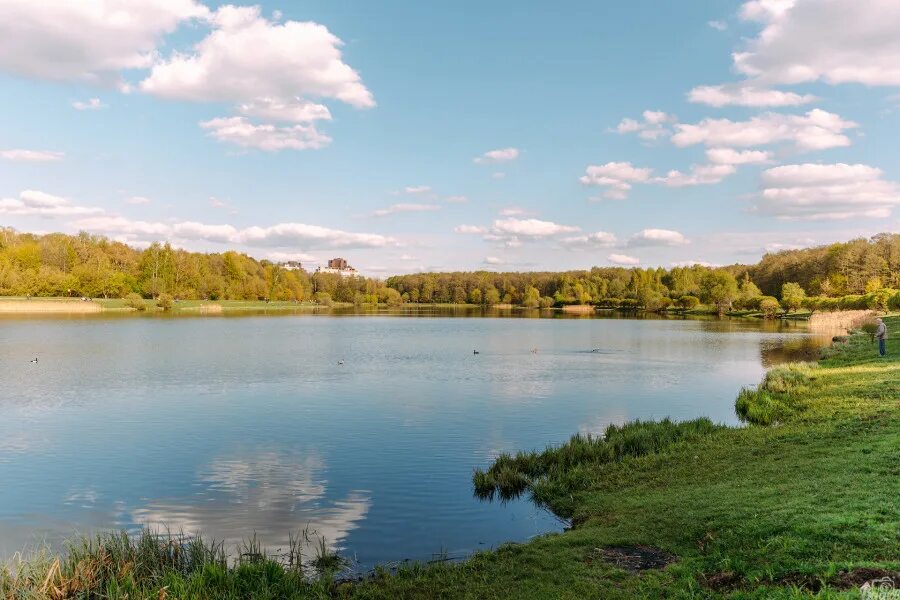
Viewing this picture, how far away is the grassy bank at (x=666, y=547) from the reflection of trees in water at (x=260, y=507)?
1759 mm

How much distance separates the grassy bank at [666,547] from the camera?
7.48m

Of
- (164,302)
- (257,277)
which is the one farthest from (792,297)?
(257,277)

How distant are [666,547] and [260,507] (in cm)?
893

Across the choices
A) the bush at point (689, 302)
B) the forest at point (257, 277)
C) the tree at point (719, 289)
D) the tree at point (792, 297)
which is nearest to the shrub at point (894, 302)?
the forest at point (257, 277)

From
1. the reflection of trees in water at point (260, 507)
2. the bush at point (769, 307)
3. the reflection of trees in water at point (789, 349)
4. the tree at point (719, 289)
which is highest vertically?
the tree at point (719, 289)

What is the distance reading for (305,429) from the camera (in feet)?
69.8

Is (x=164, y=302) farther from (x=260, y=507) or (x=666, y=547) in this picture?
(x=666, y=547)

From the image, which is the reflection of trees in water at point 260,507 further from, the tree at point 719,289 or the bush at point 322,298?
the bush at point 322,298

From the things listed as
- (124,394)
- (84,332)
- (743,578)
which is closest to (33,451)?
(124,394)

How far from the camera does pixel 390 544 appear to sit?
37.0 feet

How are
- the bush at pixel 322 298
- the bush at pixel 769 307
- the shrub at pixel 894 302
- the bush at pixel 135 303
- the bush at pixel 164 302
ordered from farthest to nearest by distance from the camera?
the bush at pixel 322 298 → the bush at pixel 164 302 → the bush at pixel 769 307 → the bush at pixel 135 303 → the shrub at pixel 894 302

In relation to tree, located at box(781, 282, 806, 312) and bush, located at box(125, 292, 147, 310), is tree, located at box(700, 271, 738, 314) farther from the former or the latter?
bush, located at box(125, 292, 147, 310)

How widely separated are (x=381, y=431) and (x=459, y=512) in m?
8.26

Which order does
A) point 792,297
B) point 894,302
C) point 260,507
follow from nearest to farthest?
point 260,507 → point 894,302 → point 792,297
